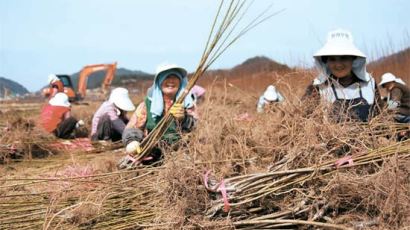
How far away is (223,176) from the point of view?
8.67 feet

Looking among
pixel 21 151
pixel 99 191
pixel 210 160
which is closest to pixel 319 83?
pixel 210 160

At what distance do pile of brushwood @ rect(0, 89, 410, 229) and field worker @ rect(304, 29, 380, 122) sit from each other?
35 cm

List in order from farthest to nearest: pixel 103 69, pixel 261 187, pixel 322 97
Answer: pixel 103 69
pixel 322 97
pixel 261 187

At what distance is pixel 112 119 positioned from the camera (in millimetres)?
6594

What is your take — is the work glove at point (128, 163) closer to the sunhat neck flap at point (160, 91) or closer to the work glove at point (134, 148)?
the work glove at point (134, 148)

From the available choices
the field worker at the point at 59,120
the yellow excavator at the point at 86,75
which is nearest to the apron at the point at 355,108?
the field worker at the point at 59,120

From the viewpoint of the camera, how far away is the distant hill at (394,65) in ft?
29.3

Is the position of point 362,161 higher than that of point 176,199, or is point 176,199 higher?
point 362,161

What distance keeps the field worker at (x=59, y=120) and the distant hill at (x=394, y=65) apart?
16.5 ft

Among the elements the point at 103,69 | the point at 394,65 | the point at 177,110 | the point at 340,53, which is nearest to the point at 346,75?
the point at 340,53

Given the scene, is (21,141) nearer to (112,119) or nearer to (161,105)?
(112,119)

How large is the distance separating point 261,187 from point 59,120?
5.61 metres

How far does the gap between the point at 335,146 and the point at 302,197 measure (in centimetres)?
35

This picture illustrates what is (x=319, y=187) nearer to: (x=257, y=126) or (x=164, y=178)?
(x=164, y=178)
